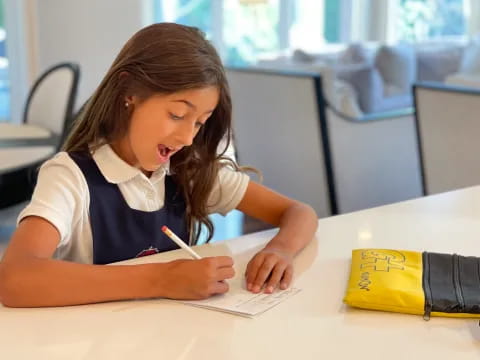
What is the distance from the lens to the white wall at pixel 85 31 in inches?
225

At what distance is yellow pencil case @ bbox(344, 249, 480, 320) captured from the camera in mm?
1020

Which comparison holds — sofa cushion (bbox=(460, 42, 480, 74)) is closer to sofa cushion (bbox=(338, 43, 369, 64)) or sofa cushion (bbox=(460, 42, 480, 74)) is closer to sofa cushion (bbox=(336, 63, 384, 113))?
sofa cushion (bbox=(338, 43, 369, 64))

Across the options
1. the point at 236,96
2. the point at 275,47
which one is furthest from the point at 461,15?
the point at 236,96

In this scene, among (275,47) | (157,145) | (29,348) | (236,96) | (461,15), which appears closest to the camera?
(29,348)

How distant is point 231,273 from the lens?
1.10m

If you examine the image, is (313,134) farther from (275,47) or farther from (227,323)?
(275,47)

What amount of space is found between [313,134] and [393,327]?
252 centimetres

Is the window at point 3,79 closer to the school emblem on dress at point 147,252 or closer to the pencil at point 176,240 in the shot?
the school emblem on dress at point 147,252

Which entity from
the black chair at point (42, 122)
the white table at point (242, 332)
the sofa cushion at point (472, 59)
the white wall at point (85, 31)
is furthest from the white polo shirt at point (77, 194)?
the sofa cushion at point (472, 59)

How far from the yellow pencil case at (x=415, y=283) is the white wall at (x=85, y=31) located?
4975mm

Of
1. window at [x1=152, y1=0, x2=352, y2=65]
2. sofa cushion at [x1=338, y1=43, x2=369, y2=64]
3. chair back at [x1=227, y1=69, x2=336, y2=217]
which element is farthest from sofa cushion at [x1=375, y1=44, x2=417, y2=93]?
chair back at [x1=227, y1=69, x2=336, y2=217]

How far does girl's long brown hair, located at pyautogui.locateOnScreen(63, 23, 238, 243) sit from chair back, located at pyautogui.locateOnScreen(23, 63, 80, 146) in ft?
6.63

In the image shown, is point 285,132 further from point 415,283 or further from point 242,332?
point 242,332

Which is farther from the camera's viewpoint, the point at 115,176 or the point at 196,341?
the point at 115,176
